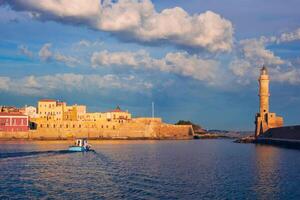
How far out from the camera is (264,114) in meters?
72.6

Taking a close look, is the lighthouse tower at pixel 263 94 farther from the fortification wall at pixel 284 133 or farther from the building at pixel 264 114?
the fortification wall at pixel 284 133

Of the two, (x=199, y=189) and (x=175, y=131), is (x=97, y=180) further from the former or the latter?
(x=175, y=131)

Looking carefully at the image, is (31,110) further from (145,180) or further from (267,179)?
(267,179)

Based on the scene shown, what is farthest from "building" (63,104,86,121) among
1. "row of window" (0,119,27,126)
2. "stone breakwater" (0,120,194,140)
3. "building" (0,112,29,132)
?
"building" (0,112,29,132)

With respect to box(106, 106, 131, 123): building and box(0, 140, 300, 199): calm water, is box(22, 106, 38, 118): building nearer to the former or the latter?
box(106, 106, 131, 123): building

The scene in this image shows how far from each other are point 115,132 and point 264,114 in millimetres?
26422

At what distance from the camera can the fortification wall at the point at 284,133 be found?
5735 centimetres

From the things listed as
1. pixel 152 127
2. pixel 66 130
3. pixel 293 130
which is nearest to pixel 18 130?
pixel 66 130

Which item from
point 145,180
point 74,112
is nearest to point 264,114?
point 74,112

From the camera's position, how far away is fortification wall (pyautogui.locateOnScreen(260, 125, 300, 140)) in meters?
57.4

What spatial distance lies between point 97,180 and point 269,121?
51.2m

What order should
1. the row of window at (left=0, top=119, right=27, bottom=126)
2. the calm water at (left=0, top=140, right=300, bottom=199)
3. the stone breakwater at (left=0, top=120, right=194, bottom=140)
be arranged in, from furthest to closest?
the stone breakwater at (left=0, top=120, right=194, bottom=140) → the row of window at (left=0, top=119, right=27, bottom=126) → the calm water at (left=0, top=140, right=300, bottom=199)

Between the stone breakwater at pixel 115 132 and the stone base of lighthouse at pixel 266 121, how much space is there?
22861 millimetres

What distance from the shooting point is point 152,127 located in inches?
3561
